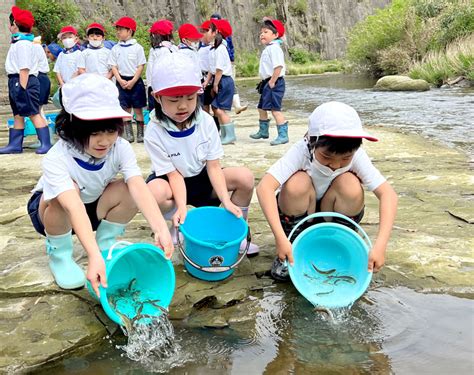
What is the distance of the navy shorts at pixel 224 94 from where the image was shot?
20.2ft

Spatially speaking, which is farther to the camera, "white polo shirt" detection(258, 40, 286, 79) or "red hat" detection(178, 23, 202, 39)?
"red hat" detection(178, 23, 202, 39)

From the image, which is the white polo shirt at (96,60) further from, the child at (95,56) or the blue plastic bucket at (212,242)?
the blue plastic bucket at (212,242)

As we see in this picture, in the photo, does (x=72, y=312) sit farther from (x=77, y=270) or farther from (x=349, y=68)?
(x=349, y=68)

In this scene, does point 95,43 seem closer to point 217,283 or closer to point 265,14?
point 217,283

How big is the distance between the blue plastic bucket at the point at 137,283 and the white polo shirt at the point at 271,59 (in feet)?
13.3

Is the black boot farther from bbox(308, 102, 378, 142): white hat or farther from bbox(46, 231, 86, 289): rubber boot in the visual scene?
bbox(308, 102, 378, 142): white hat

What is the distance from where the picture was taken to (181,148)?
2686 millimetres

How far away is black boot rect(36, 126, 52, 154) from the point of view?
18.4ft

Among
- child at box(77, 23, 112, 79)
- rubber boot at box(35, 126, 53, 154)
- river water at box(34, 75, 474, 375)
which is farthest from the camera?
child at box(77, 23, 112, 79)

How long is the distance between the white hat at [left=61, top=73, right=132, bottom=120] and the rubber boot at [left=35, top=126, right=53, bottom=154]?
368cm

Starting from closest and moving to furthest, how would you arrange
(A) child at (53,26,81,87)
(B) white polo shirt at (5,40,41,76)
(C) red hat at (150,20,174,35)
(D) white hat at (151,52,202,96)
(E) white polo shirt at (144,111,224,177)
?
(D) white hat at (151,52,202,96), (E) white polo shirt at (144,111,224,177), (B) white polo shirt at (5,40,41,76), (C) red hat at (150,20,174,35), (A) child at (53,26,81,87)

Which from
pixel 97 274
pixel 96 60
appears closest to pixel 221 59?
pixel 96 60

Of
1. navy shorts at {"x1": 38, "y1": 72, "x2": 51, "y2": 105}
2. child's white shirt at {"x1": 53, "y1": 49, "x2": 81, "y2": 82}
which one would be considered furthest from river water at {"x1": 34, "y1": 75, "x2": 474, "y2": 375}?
child's white shirt at {"x1": 53, "y1": 49, "x2": 81, "y2": 82}

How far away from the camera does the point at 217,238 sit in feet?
8.56
